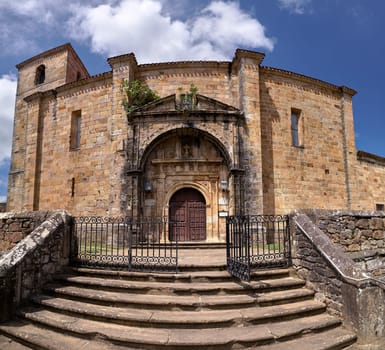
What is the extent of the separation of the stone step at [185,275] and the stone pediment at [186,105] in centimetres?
778

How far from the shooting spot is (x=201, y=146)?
12336mm

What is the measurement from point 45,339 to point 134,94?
10.4 meters

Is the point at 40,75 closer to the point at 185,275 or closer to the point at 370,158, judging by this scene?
the point at 185,275

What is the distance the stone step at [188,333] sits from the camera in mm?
3754

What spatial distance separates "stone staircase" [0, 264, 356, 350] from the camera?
3889 millimetres

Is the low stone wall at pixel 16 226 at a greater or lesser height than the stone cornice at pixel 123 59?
lesser

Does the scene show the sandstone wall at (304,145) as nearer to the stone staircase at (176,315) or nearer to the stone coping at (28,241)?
the stone staircase at (176,315)

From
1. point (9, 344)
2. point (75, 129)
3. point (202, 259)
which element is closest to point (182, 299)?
point (202, 259)

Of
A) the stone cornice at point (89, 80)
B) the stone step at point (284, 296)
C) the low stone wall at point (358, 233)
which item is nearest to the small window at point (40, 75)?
the stone cornice at point (89, 80)

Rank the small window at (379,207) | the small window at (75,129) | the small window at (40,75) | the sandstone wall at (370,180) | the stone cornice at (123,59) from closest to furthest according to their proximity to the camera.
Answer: the stone cornice at (123,59) → the small window at (75,129) → the sandstone wall at (370,180) → the small window at (379,207) → the small window at (40,75)

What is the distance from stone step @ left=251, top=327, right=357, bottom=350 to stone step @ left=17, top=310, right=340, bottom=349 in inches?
2.9

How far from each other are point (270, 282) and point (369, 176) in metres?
13.9

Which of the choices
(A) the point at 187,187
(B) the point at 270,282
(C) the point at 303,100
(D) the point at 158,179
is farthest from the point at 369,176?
(B) the point at 270,282

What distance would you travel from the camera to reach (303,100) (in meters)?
14.0
